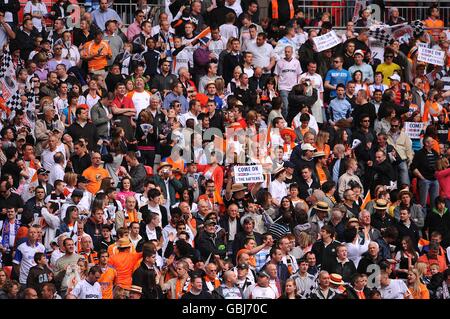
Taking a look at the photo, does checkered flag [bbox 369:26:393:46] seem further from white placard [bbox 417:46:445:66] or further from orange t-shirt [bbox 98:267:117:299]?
orange t-shirt [bbox 98:267:117:299]

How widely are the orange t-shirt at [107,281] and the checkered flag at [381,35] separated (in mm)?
10145

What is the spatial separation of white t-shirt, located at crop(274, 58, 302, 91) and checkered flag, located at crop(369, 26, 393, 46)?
2.53 m

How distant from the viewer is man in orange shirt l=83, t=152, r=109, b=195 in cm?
2820

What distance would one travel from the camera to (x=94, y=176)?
28328mm

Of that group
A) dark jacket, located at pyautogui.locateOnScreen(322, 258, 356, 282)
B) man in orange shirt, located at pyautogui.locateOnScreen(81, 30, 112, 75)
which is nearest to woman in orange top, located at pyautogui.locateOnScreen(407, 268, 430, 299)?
dark jacket, located at pyautogui.locateOnScreen(322, 258, 356, 282)

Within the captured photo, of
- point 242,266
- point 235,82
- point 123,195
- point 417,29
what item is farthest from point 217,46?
point 242,266

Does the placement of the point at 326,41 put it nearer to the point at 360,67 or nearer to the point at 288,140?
the point at 360,67

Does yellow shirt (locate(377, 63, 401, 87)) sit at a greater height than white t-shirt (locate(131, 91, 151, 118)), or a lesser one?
lesser

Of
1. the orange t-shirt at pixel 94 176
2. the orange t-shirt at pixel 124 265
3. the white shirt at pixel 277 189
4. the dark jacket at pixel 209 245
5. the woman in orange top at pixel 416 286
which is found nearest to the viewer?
the orange t-shirt at pixel 124 265

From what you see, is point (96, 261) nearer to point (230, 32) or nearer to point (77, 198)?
point (77, 198)

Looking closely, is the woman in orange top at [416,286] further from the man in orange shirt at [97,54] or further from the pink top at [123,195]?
the man in orange shirt at [97,54]

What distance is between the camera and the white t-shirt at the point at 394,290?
26469mm

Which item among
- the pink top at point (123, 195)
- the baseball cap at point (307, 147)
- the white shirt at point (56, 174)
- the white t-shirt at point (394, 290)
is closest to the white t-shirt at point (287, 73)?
the baseball cap at point (307, 147)
